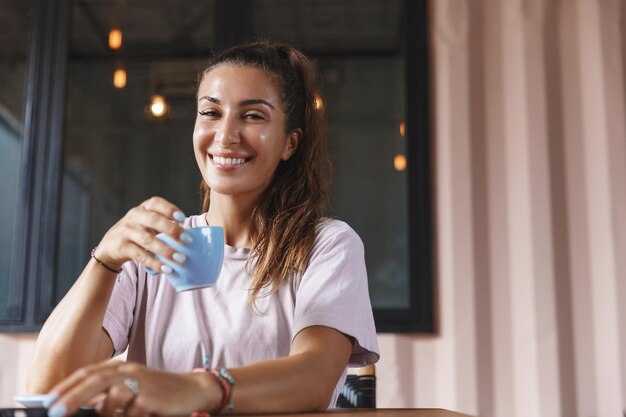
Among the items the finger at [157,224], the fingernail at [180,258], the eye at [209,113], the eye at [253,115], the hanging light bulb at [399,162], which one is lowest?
the fingernail at [180,258]

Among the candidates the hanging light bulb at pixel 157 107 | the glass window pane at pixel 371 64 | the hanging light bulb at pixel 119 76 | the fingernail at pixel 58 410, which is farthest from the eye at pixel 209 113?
the hanging light bulb at pixel 119 76

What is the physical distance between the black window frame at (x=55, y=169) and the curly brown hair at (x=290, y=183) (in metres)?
1.24

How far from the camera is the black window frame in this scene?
9.41ft

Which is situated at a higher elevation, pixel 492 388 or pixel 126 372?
pixel 126 372

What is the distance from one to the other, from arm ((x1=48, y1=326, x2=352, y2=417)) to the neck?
1.28ft

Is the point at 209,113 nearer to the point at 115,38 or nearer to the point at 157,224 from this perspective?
the point at 157,224

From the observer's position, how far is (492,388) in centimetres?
280

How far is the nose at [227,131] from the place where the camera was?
57.8 inches

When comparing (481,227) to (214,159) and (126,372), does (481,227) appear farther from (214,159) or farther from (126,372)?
(126,372)

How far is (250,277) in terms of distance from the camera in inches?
56.8

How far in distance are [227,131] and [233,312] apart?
34cm

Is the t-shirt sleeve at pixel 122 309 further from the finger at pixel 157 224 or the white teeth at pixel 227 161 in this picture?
the finger at pixel 157 224

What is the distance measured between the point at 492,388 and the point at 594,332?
42 cm

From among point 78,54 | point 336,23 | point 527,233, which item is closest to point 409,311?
point 527,233
